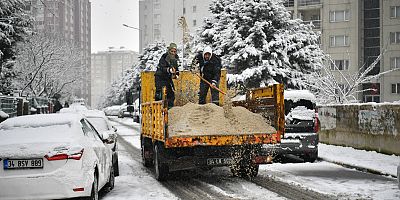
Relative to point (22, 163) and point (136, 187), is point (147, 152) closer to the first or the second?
point (136, 187)

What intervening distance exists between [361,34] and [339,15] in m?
3.07

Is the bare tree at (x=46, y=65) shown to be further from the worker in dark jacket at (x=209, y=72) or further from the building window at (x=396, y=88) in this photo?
the building window at (x=396, y=88)

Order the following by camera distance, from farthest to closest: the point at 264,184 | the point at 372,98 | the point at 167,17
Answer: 1. the point at 167,17
2. the point at 372,98
3. the point at 264,184

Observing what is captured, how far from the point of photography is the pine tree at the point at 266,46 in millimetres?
27828

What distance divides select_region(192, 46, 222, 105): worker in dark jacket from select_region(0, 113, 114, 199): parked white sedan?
4748 mm

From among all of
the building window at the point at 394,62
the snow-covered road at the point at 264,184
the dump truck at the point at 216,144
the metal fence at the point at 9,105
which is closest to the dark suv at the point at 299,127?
the snow-covered road at the point at 264,184

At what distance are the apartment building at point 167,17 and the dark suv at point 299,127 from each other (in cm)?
8177

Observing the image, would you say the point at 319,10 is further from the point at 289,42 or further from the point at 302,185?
the point at 302,185

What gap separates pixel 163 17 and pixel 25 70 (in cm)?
6503

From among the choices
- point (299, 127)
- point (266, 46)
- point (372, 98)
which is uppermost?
point (266, 46)

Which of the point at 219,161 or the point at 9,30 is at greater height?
the point at 9,30

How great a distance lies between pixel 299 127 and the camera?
43.1ft

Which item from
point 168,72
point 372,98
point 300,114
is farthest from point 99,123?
point 372,98

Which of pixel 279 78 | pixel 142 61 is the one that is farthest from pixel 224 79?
pixel 142 61
